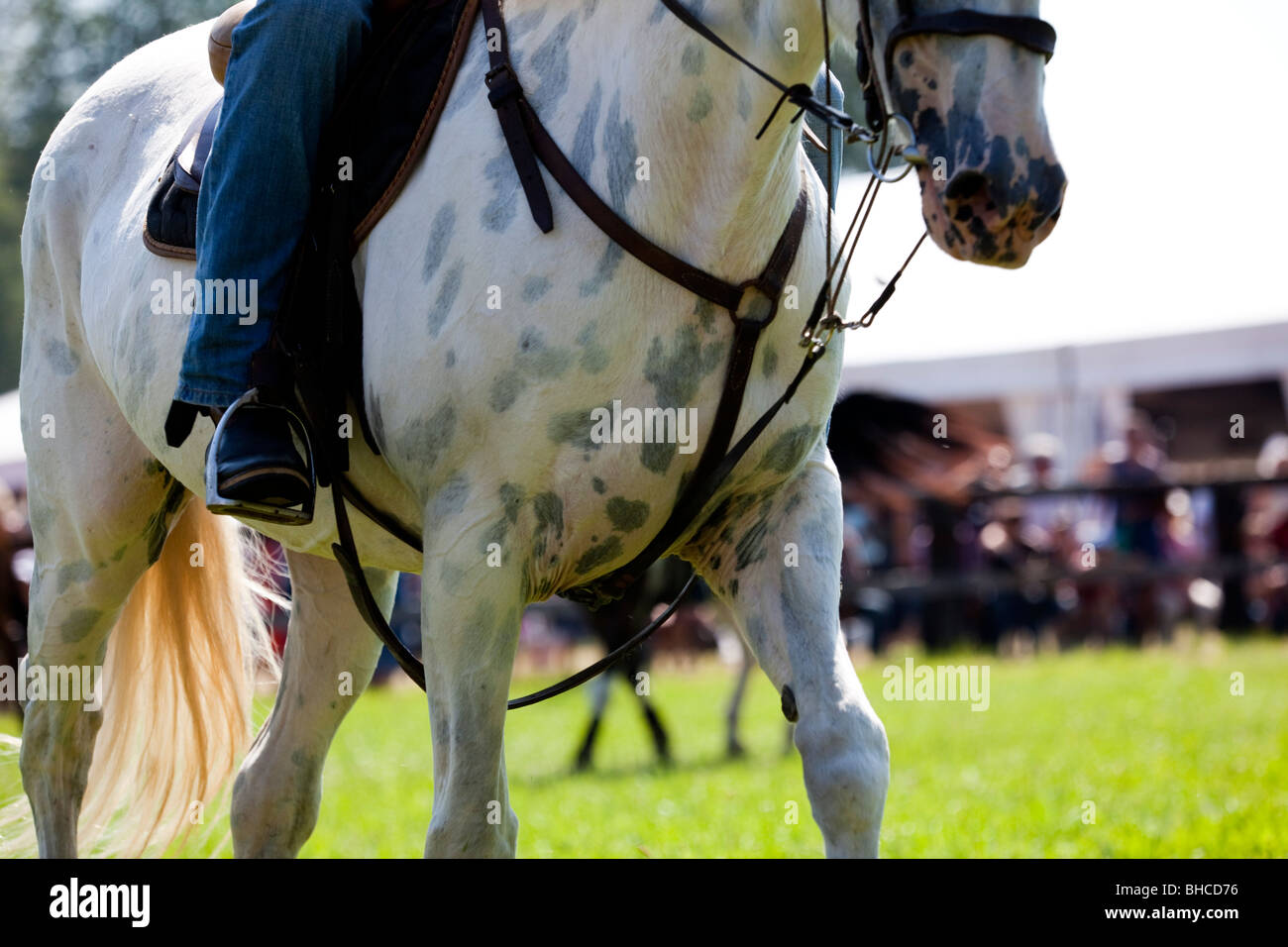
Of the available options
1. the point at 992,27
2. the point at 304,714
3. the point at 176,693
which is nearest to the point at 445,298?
the point at 992,27

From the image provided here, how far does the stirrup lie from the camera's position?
3432 millimetres

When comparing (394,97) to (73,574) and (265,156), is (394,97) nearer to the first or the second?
(265,156)

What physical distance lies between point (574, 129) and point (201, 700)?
2.64 metres

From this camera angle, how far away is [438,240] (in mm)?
3258

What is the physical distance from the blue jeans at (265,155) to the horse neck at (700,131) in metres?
0.61

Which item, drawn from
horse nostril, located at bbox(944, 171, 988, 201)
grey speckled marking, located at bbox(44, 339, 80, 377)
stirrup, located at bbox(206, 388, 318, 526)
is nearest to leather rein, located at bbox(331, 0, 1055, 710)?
horse nostril, located at bbox(944, 171, 988, 201)

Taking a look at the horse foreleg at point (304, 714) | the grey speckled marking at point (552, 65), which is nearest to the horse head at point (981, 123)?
the grey speckled marking at point (552, 65)

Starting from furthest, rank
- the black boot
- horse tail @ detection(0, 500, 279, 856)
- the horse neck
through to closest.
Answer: horse tail @ detection(0, 500, 279, 856) < the black boot < the horse neck

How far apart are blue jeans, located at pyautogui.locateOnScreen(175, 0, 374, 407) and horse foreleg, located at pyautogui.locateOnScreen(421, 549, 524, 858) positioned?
736mm

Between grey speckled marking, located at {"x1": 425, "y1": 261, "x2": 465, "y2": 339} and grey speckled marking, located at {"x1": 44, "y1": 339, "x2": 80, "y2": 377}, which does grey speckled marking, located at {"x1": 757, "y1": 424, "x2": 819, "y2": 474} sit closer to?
grey speckled marking, located at {"x1": 425, "y1": 261, "x2": 465, "y2": 339}

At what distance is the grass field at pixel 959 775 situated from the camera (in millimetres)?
5801
